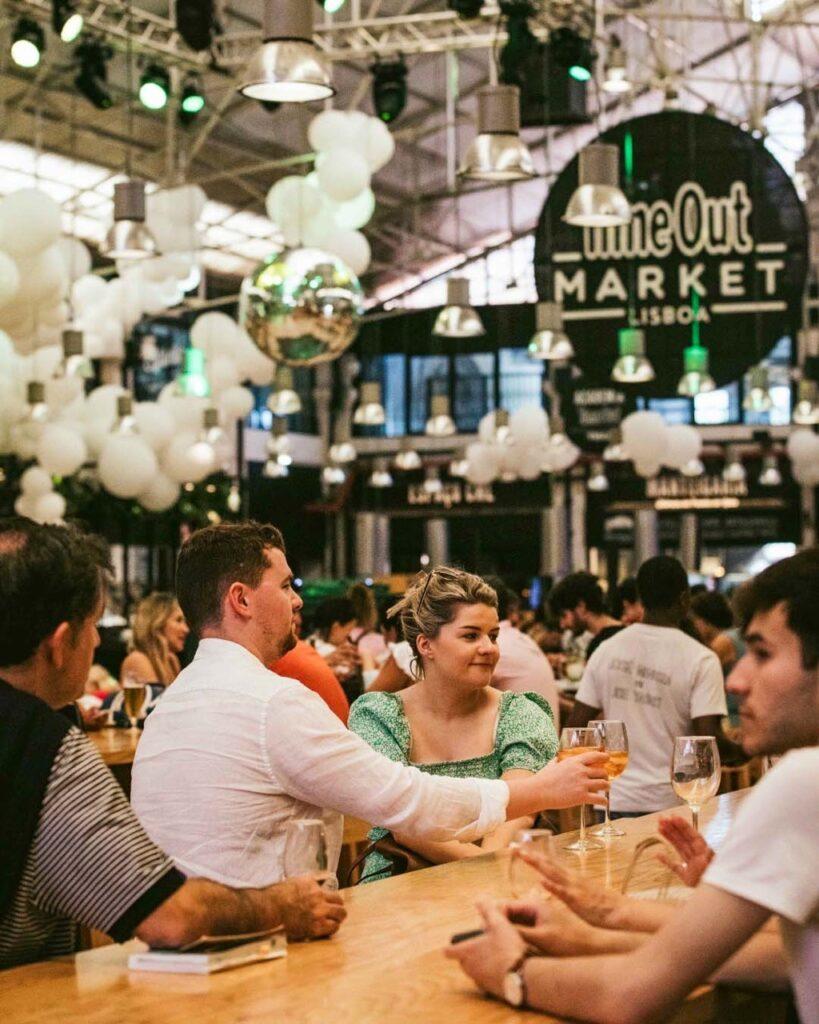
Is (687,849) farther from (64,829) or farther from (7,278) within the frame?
(7,278)

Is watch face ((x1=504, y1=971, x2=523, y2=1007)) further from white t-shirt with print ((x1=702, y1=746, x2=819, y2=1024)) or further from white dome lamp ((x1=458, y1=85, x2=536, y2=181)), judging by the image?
white dome lamp ((x1=458, y1=85, x2=536, y2=181))

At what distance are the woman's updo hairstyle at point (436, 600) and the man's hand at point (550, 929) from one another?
5.76 ft

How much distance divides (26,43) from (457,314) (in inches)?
129

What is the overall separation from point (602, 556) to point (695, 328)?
17105 mm

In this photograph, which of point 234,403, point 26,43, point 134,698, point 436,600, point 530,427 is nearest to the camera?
point 436,600

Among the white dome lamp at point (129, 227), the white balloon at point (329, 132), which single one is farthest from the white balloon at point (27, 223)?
the white balloon at point (329, 132)

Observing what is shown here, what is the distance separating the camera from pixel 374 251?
23219 millimetres

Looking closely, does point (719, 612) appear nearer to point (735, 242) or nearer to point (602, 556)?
point (735, 242)

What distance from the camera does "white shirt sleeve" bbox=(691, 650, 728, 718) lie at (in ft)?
17.4

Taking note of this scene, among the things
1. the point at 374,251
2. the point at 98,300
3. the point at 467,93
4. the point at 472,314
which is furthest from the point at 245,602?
the point at 374,251

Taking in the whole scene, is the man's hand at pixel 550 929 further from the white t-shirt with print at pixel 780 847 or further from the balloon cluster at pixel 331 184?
the balloon cluster at pixel 331 184

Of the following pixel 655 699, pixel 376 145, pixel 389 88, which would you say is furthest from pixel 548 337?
pixel 655 699

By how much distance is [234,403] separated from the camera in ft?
46.4

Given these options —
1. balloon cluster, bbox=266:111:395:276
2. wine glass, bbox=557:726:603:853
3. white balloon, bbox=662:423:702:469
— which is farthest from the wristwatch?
white balloon, bbox=662:423:702:469
